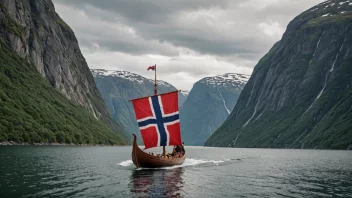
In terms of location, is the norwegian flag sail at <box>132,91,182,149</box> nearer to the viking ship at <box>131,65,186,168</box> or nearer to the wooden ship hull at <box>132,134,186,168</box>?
the viking ship at <box>131,65,186,168</box>

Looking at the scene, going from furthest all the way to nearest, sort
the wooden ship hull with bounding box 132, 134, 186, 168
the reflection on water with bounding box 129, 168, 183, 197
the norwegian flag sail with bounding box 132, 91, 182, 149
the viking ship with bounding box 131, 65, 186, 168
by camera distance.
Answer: the norwegian flag sail with bounding box 132, 91, 182, 149 < the viking ship with bounding box 131, 65, 186, 168 < the wooden ship hull with bounding box 132, 134, 186, 168 < the reflection on water with bounding box 129, 168, 183, 197

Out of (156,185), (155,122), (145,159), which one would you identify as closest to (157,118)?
(155,122)

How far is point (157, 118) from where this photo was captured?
73.7 m

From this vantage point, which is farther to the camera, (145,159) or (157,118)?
(157,118)

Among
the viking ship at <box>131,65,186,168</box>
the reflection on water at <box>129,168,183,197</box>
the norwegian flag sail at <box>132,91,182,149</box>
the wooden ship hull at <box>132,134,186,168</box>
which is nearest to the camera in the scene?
the reflection on water at <box>129,168,183,197</box>

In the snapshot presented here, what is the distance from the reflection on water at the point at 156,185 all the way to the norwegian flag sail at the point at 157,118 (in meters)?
12.1

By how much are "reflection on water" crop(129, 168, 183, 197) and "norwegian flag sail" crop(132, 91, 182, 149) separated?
12.1 m

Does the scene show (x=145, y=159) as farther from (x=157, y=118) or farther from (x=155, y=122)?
(x=157, y=118)

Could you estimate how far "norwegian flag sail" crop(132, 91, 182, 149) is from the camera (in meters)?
73.4

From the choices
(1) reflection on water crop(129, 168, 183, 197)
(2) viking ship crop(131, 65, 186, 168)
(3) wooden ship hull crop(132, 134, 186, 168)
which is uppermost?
(2) viking ship crop(131, 65, 186, 168)

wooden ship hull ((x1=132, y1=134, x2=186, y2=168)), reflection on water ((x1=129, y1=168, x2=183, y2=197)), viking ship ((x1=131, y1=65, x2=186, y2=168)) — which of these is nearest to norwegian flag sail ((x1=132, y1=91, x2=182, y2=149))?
viking ship ((x1=131, y1=65, x2=186, y2=168))

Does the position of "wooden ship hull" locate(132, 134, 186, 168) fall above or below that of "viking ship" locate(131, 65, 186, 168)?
below

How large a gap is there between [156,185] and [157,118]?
2454 centimetres

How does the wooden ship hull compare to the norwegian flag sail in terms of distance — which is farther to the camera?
the norwegian flag sail
